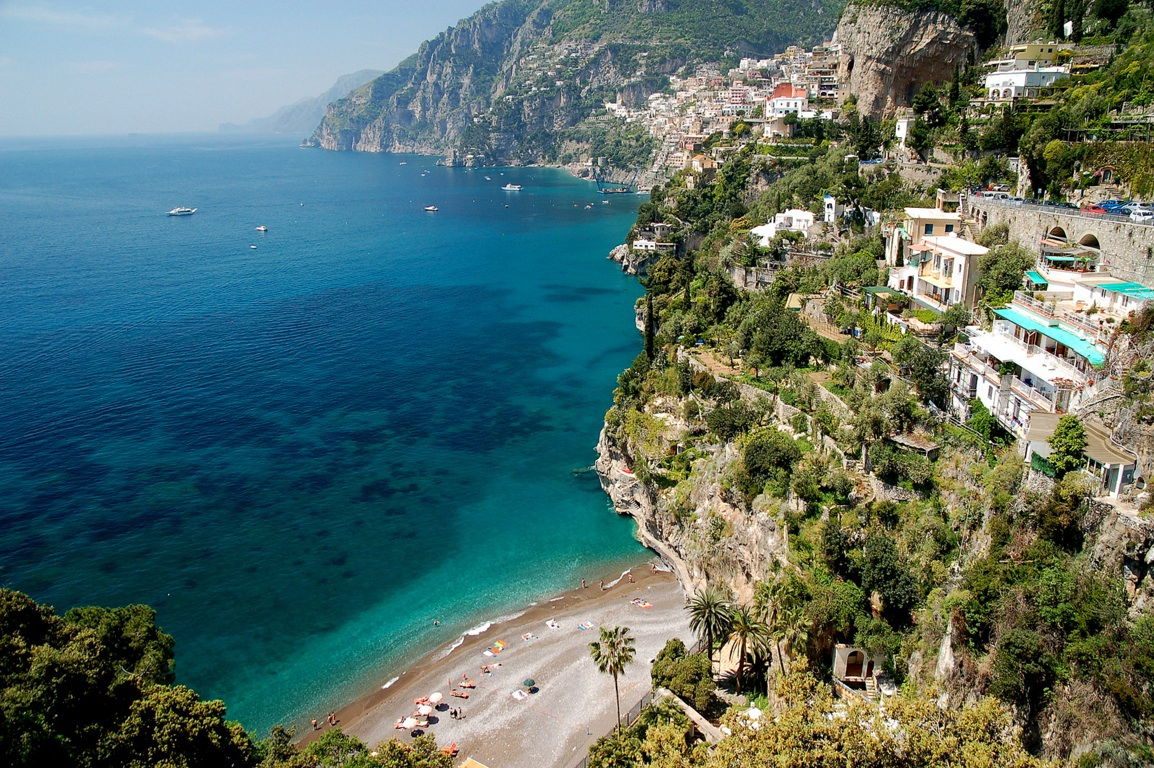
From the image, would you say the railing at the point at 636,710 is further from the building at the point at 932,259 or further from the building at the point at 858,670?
the building at the point at 932,259

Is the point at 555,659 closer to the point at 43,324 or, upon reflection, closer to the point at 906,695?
the point at 906,695

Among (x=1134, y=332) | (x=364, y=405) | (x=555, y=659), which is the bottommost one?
(x=555, y=659)

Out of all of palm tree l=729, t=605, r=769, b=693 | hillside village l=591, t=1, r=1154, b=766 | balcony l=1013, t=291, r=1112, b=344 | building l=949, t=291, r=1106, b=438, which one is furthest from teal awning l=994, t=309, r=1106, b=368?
palm tree l=729, t=605, r=769, b=693

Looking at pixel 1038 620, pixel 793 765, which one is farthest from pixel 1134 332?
pixel 793 765

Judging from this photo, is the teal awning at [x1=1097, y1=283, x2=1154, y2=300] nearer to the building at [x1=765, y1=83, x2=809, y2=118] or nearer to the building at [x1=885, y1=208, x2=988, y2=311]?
the building at [x1=885, y1=208, x2=988, y2=311]

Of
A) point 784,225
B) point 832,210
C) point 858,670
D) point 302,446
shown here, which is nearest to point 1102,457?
point 858,670

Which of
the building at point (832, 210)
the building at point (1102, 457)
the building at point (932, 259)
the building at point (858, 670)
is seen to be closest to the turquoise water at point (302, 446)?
the building at point (858, 670)
